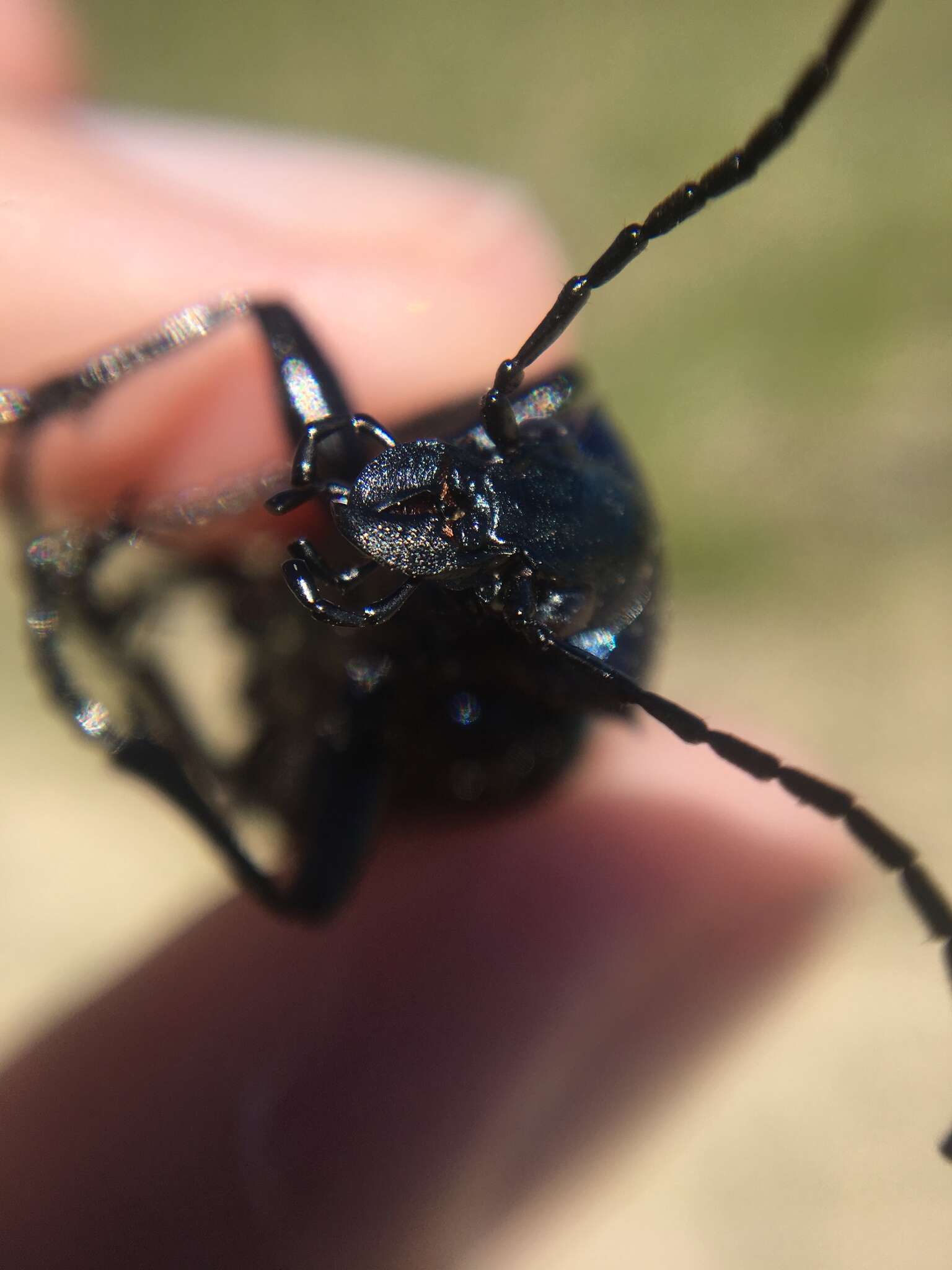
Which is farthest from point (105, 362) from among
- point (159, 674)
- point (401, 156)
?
point (401, 156)

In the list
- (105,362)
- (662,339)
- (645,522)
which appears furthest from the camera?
(662,339)

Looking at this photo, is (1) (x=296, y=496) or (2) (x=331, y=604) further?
(1) (x=296, y=496)

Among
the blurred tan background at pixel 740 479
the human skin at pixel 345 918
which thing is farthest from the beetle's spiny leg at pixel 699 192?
the blurred tan background at pixel 740 479

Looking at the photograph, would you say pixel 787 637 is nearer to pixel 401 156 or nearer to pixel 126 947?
pixel 401 156

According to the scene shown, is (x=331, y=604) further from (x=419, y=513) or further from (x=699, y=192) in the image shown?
(x=699, y=192)

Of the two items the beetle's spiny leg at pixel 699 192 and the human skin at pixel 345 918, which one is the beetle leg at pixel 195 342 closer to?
the beetle's spiny leg at pixel 699 192

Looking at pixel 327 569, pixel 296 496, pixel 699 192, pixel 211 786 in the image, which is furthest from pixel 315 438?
pixel 211 786
